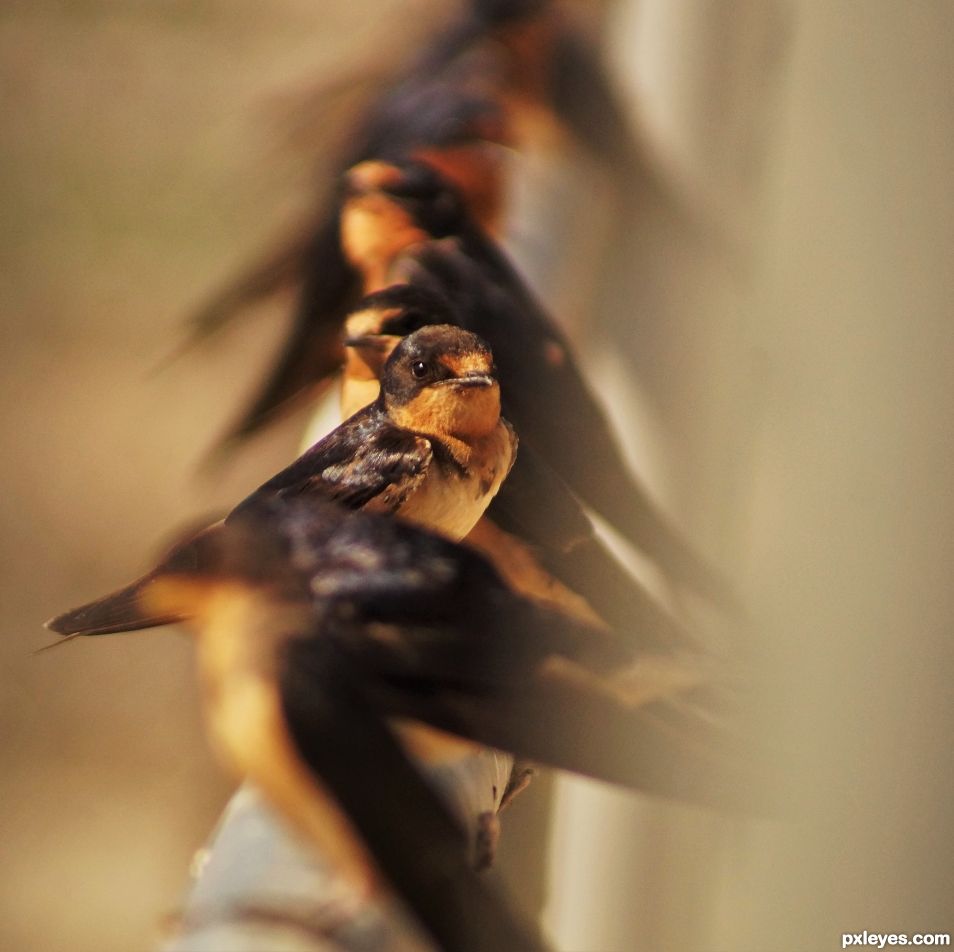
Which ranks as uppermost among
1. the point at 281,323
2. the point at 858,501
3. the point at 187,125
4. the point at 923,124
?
the point at 187,125

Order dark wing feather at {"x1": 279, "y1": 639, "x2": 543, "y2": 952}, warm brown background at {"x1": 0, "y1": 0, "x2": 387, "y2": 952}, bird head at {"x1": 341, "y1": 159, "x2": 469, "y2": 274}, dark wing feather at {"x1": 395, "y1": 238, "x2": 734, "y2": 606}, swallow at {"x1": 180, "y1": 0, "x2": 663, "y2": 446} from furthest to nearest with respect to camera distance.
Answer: warm brown background at {"x1": 0, "y1": 0, "x2": 387, "y2": 952} < swallow at {"x1": 180, "y1": 0, "x2": 663, "y2": 446} < bird head at {"x1": 341, "y1": 159, "x2": 469, "y2": 274} < dark wing feather at {"x1": 395, "y1": 238, "x2": 734, "y2": 606} < dark wing feather at {"x1": 279, "y1": 639, "x2": 543, "y2": 952}

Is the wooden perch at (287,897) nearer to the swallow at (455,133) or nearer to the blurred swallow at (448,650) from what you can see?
the blurred swallow at (448,650)

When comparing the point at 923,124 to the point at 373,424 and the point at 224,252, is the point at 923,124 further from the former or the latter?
the point at 224,252

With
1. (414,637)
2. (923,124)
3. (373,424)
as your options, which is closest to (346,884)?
(414,637)

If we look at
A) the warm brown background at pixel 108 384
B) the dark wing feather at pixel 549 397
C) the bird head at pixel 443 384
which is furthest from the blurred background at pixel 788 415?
the warm brown background at pixel 108 384

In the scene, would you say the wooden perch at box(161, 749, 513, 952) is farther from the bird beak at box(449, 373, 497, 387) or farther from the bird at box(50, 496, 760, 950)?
the bird beak at box(449, 373, 497, 387)

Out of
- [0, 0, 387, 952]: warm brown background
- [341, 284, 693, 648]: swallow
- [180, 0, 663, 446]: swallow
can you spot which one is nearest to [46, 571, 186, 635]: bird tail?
[341, 284, 693, 648]: swallow
